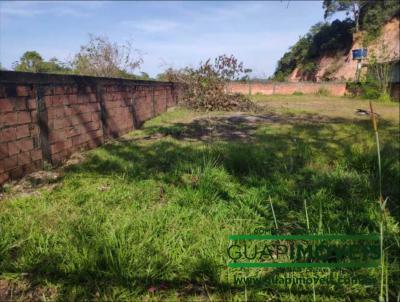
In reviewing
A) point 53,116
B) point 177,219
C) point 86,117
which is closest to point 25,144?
point 53,116

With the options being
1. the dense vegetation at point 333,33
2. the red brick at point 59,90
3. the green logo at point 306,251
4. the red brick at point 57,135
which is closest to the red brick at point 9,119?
the red brick at point 57,135

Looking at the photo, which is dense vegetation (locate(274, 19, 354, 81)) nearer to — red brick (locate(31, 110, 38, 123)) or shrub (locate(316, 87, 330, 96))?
shrub (locate(316, 87, 330, 96))

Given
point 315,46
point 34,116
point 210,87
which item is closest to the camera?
point 34,116

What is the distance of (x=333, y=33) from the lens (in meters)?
36.0

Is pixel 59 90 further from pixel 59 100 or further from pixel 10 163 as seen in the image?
pixel 10 163

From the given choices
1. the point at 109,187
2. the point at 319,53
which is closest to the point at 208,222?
the point at 109,187

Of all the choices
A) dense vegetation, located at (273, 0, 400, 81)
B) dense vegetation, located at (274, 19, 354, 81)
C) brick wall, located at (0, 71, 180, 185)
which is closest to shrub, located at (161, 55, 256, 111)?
brick wall, located at (0, 71, 180, 185)

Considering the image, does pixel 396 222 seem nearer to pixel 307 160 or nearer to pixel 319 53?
pixel 307 160

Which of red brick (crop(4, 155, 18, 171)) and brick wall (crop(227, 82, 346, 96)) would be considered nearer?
red brick (crop(4, 155, 18, 171))

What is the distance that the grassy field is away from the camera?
1802 millimetres

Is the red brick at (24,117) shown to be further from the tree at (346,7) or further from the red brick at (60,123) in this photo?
the tree at (346,7)

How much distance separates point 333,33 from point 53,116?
1493 inches

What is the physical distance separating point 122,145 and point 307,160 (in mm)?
3150

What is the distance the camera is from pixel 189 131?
7.29 metres
